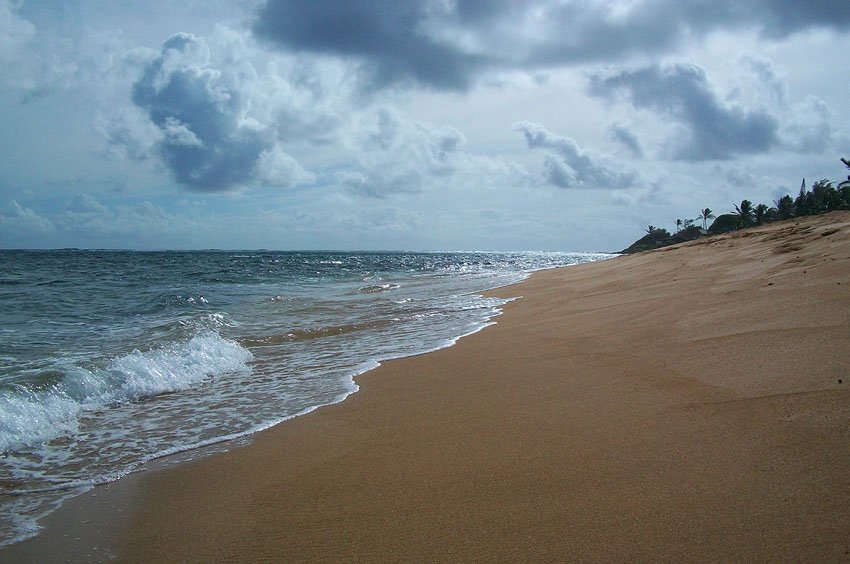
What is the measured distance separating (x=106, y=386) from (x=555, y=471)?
19.4 feet

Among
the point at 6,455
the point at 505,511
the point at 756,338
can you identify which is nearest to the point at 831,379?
the point at 756,338

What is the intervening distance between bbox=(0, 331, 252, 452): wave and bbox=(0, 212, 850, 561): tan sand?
2026mm

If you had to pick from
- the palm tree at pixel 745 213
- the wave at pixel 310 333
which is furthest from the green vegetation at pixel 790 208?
the wave at pixel 310 333

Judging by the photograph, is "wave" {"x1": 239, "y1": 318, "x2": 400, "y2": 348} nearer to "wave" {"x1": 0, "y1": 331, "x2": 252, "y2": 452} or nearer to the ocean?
the ocean

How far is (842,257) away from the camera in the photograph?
7.76 meters

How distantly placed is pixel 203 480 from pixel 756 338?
5196 millimetres

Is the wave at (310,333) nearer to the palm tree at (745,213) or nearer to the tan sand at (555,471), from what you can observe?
the tan sand at (555,471)

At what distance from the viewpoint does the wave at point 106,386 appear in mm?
5156

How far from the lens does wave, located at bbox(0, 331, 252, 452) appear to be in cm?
516

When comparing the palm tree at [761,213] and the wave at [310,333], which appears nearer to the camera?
the wave at [310,333]

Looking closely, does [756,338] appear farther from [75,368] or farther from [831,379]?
[75,368]

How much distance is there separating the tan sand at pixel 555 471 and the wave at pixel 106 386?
79.8 inches

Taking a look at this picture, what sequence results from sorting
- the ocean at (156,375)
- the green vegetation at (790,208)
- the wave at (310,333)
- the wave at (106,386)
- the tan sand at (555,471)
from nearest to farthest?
the tan sand at (555,471)
the ocean at (156,375)
the wave at (106,386)
the wave at (310,333)
the green vegetation at (790,208)

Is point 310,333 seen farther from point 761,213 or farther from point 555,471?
point 761,213
